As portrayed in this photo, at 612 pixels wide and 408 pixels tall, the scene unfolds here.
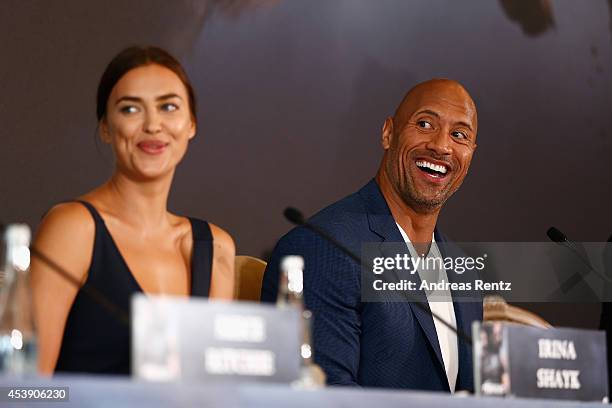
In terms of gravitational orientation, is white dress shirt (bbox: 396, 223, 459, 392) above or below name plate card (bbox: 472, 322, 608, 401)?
above

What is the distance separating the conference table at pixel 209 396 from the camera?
1193 mm

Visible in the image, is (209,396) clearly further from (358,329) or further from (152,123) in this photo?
(358,329)

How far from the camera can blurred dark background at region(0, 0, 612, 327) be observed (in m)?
3.31

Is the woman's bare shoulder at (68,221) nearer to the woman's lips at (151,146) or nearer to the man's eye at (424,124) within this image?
the woman's lips at (151,146)

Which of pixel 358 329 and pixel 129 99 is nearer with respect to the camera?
pixel 129 99

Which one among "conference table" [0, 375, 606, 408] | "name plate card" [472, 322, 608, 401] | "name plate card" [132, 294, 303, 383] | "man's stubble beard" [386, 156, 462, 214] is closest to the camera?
"conference table" [0, 375, 606, 408]

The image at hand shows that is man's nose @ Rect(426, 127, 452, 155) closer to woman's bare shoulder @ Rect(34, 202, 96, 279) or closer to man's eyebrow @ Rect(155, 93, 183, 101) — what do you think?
man's eyebrow @ Rect(155, 93, 183, 101)

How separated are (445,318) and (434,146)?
0.49 meters

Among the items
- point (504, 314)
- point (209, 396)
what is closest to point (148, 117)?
point (209, 396)

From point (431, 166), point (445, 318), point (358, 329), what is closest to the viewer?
point (358, 329)

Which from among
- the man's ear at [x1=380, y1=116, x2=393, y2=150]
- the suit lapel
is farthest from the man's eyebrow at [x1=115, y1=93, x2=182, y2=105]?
the man's ear at [x1=380, y1=116, x2=393, y2=150]

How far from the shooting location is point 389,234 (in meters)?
2.83

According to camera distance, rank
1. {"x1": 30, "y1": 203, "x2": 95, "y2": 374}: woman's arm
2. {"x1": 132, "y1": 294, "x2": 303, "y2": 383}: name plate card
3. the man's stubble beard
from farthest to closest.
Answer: the man's stubble beard
{"x1": 30, "y1": 203, "x2": 95, "y2": 374}: woman's arm
{"x1": 132, "y1": 294, "x2": 303, "y2": 383}: name plate card

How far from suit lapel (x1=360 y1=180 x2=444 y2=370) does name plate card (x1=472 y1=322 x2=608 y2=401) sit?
33.0 inches
